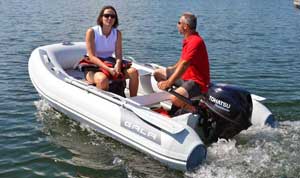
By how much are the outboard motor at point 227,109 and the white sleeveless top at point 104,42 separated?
1970 mm

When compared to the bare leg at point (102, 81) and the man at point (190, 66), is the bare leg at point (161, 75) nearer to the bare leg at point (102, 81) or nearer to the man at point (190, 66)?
the man at point (190, 66)

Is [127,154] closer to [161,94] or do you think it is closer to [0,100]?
[161,94]

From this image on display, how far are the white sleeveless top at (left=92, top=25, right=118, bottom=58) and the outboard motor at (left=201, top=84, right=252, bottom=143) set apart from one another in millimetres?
1970

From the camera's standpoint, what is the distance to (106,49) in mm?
6766

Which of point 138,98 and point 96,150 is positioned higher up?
point 138,98

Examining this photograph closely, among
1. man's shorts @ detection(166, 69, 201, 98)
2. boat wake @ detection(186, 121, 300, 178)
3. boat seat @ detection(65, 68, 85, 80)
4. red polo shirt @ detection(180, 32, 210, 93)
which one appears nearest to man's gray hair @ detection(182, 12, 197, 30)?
red polo shirt @ detection(180, 32, 210, 93)

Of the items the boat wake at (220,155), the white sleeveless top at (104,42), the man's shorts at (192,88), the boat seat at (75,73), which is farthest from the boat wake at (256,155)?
the boat seat at (75,73)

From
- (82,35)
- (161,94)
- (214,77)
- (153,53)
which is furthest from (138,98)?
(82,35)

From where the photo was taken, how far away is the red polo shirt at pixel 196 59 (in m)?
5.52

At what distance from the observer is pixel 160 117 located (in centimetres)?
532

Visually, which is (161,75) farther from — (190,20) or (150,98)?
(190,20)

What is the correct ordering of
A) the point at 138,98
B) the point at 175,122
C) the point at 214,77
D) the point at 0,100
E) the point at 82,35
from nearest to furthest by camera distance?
1. the point at 175,122
2. the point at 138,98
3. the point at 0,100
4. the point at 214,77
5. the point at 82,35

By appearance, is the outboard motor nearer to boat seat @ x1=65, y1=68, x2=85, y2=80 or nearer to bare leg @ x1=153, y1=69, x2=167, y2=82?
bare leg @ x1=153, y1=69, x2=167, y2=82

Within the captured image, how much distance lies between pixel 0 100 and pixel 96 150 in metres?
2.87
